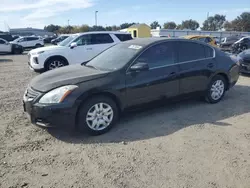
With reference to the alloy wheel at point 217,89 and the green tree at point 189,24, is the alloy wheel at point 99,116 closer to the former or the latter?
the alloy wheel at point 217,89

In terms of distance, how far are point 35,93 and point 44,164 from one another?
120cm

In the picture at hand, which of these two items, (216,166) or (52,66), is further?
(52,66)

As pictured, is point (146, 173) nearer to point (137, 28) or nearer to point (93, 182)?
point (93, 182)

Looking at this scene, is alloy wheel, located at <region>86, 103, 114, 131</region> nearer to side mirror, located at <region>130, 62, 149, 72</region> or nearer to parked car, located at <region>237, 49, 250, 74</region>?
side mirror, located at <region>130, 62, 149, 72</region>

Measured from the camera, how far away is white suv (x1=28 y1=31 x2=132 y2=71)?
891cm

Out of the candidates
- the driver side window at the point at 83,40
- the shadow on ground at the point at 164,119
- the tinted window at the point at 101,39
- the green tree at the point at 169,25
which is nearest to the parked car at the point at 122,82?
the shadow on ground at the point at 164,119

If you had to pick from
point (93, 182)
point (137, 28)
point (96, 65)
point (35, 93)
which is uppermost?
point (137, 28)

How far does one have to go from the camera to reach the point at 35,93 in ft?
12.4

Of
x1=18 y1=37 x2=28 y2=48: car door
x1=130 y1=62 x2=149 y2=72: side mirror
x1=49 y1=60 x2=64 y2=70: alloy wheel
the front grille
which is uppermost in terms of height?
x1=18 y1=37 x2=28 y2=48: car door

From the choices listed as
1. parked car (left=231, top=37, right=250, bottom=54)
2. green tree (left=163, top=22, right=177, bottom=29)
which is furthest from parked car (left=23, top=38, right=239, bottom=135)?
green tree (left=163, top=22, right=177, bottom=29)

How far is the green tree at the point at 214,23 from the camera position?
96537mm

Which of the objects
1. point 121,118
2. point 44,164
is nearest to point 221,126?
point 121,118

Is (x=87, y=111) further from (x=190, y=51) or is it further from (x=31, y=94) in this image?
(x=190, y=51)

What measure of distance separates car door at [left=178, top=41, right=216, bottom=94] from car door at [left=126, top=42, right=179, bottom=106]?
20 cm
